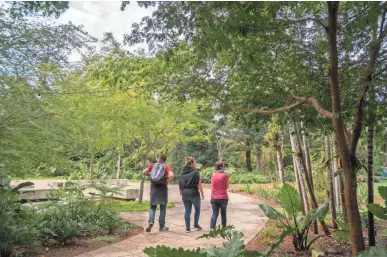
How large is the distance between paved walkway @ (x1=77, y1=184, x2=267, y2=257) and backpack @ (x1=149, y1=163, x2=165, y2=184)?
106 cm

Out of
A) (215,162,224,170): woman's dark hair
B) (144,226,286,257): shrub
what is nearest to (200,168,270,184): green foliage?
(215,162,224,170): woman's dark hair

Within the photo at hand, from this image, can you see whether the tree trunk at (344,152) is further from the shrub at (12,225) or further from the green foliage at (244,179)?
the green foliage at (244,179)

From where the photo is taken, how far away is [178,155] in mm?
22047

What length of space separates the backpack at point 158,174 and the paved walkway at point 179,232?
41.9 inches

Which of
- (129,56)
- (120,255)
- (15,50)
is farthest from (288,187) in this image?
(15,50)

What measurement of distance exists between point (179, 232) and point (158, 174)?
1.30 meters

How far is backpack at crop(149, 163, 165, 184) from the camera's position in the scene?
6923mm

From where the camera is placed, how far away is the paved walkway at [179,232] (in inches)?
225

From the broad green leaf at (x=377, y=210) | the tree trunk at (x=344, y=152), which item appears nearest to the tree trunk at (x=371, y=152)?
Answer: the broad green leaf at (x=377, y=210)

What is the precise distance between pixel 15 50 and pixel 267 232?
5.49m

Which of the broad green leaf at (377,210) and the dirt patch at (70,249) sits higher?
the broad green leaf at (377,210)

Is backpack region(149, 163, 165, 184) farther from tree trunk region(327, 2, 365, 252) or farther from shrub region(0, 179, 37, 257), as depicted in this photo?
tree trunk region(327, 2, 365, 252)

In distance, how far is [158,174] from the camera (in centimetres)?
696

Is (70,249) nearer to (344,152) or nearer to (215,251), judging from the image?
(215,251)
